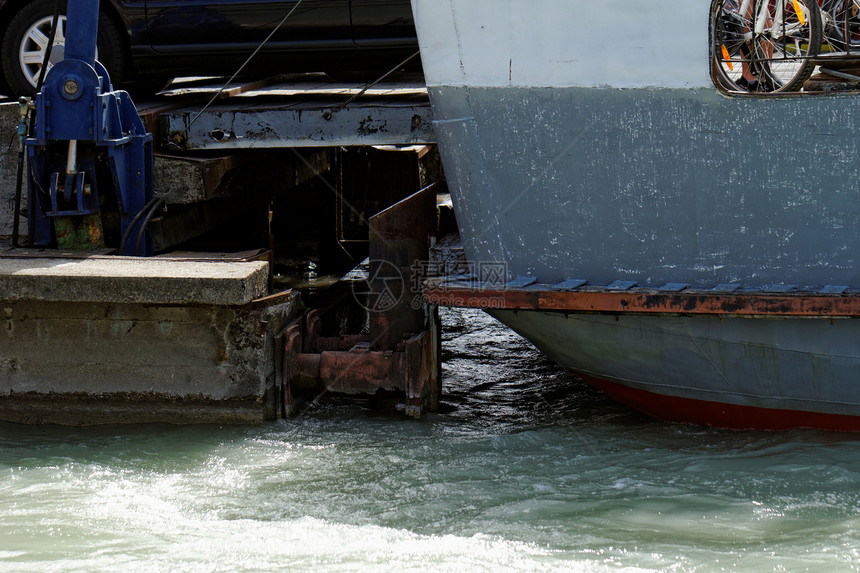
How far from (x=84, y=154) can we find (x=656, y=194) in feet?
11.0

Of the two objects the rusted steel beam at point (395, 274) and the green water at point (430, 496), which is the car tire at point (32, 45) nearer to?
the rusted steel beam at point (395, 274)

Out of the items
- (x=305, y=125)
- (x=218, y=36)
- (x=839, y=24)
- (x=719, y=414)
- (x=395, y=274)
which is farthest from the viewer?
(x=218, y=36)

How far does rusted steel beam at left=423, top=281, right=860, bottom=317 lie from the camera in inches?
183

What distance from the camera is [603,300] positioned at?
4.84m

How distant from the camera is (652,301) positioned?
4.80 meters

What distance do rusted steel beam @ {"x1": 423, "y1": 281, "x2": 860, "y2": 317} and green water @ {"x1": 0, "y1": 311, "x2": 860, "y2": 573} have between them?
791 millimetres

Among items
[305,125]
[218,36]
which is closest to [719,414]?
[305,125]

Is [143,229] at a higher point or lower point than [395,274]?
higher

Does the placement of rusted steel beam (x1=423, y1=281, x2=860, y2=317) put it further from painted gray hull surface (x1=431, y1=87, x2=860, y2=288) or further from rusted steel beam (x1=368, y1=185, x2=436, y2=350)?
rusted steel beam (x1=368, y1=185, x2=436, y2=350)

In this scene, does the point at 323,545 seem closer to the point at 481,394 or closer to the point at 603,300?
the point at 603,300

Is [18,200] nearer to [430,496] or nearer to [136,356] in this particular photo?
[136,356]

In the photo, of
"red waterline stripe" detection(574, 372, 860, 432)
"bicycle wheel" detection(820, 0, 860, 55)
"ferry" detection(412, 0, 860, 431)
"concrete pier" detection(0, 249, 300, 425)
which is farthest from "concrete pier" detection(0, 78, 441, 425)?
"bicycle wheel" detection(820, 0, 860, 55)

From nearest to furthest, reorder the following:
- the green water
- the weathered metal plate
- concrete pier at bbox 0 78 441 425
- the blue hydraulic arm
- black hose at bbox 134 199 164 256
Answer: the green water < concrete pier at bbox 0 78 441 425 < the blue hydraulic arm < black hose at bbox 134 199 164 256 < the weathered metal plate

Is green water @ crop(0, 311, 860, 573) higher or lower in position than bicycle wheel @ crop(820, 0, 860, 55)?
lower
